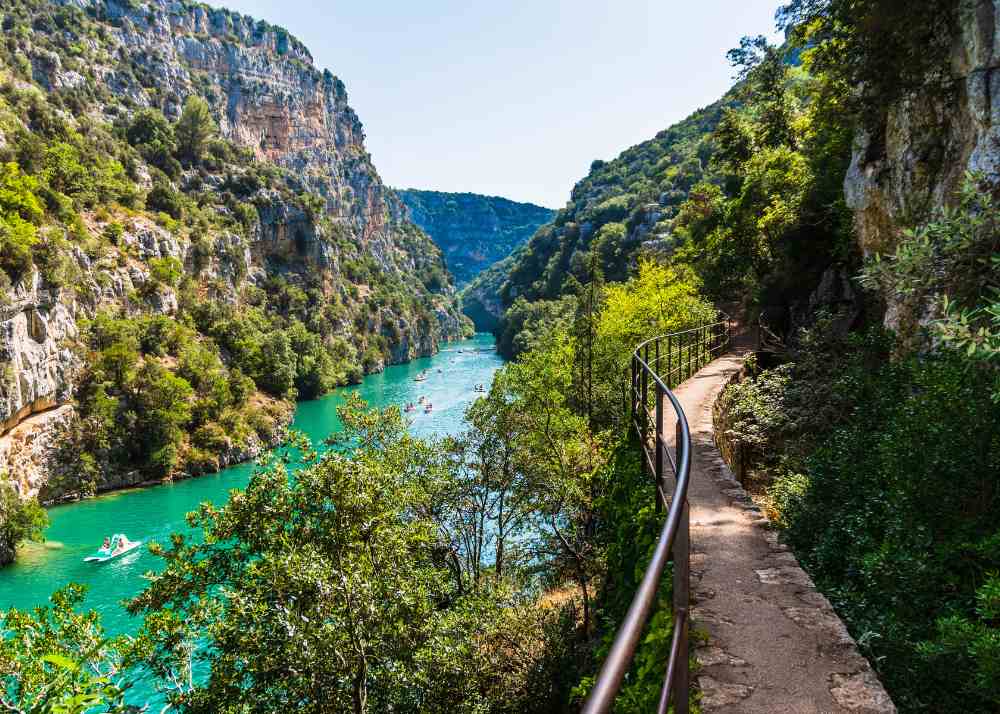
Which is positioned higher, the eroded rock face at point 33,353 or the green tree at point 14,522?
the eroded rock face at point 33,353

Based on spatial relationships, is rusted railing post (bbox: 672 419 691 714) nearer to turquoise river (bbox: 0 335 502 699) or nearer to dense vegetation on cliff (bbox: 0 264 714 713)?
dense vegetation on cliff (bbox: 0 264 714 713)

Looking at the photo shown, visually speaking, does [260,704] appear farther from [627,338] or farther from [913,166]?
[627,338]

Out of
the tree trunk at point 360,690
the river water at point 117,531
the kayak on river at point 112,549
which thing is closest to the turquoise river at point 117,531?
the river water at point 117,531

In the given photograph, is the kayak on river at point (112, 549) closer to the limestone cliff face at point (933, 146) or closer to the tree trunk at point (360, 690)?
the tree trunk at point (360, 690)

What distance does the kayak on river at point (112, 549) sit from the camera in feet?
82.2

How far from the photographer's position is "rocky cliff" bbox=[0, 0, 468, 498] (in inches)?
1453

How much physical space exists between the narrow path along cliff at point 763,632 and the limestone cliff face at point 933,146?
15.2ft

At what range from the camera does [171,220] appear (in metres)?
57.1

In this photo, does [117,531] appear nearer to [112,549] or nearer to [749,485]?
[112,549]

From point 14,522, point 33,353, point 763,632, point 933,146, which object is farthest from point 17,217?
point 763,632

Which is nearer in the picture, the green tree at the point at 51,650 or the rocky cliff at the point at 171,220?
the green tree at the point at 51,650

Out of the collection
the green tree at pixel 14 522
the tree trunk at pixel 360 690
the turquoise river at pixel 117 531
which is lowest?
the turquoise river at pixel 117 531

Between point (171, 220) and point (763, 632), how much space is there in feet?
217

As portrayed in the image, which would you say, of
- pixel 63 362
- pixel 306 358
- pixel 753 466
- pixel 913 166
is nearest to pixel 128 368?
pixel 63 362
